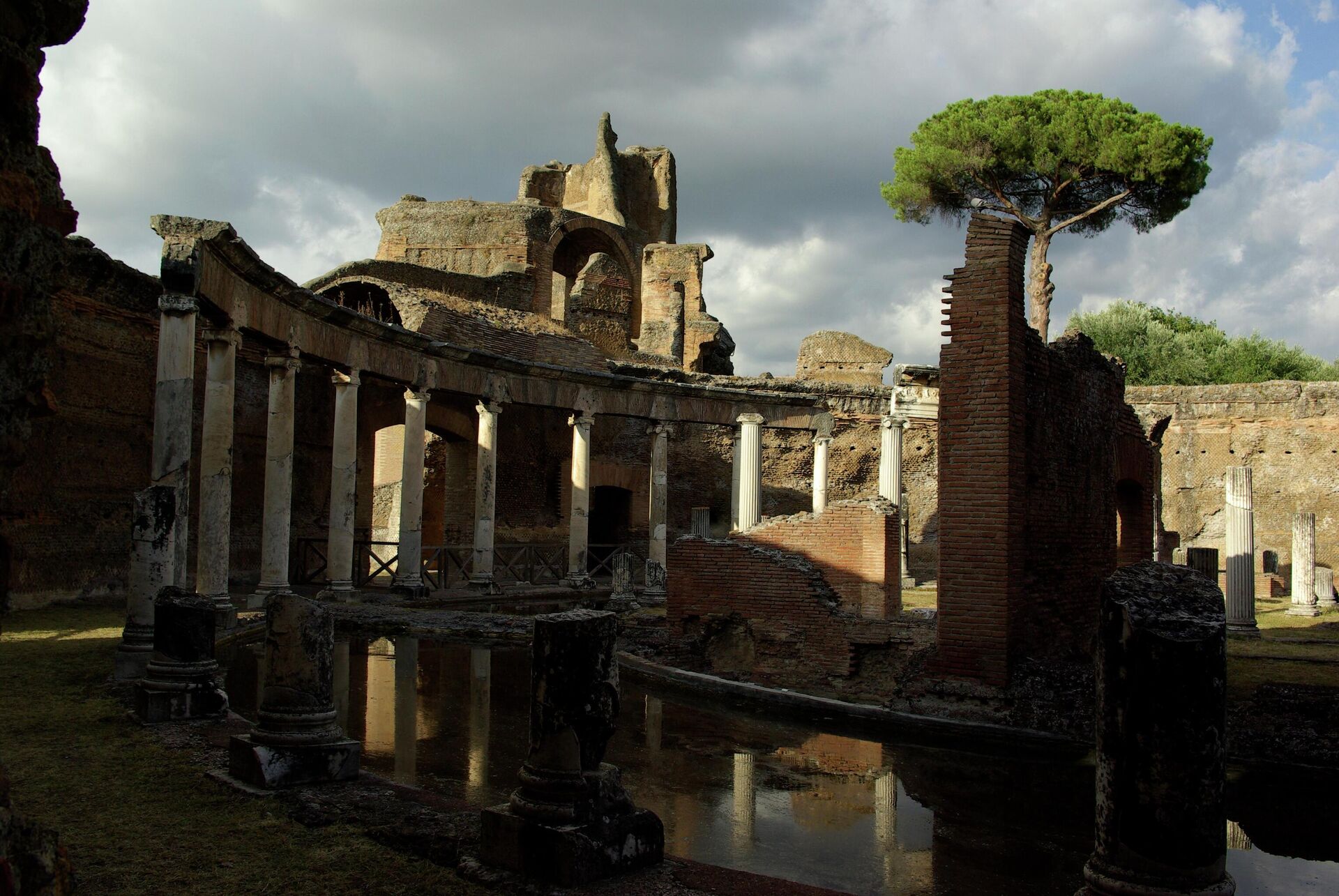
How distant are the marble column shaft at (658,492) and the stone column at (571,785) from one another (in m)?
15.8

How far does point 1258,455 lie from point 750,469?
48.1 ft

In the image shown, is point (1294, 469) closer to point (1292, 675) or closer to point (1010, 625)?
point (1292, 675)

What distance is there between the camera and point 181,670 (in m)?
6.82

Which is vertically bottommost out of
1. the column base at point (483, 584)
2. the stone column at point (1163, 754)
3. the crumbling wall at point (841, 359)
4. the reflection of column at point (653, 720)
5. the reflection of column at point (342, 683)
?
the reflection of column at point (653, 720)

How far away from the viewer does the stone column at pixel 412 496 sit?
54.2 ft

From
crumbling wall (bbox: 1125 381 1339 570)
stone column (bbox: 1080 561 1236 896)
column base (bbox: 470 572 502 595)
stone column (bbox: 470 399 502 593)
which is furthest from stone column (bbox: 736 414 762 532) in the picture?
stone column (bbox: 1080 561 1236 896)

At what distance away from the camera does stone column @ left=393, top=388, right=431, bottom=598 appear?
16.5m

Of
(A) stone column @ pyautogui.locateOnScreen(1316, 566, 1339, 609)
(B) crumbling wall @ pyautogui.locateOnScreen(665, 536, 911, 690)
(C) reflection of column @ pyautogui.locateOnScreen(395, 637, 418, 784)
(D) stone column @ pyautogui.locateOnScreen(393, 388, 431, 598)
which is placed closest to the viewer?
(C) reflection of column @ pyautogui.locateOnScreen(395, 637, 418, 784)

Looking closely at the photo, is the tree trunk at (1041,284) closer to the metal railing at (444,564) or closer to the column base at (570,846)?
the metal railing at (444,564)

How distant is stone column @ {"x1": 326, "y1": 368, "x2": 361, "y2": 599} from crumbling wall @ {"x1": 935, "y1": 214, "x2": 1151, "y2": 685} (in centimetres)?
983

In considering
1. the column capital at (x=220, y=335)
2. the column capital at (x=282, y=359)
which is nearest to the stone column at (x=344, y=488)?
the column capital at (x=282, y=359)

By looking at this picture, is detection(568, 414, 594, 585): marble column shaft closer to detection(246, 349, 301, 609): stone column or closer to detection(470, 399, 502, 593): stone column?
detection(470, 399, 502, 593): stone column

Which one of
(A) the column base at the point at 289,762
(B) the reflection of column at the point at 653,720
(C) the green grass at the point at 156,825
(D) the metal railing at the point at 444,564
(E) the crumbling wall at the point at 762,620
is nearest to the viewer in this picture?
(C) the green grass at the point at 156,825

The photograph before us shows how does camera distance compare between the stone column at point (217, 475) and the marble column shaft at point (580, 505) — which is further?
the marble column shaft at point (580, 505)
